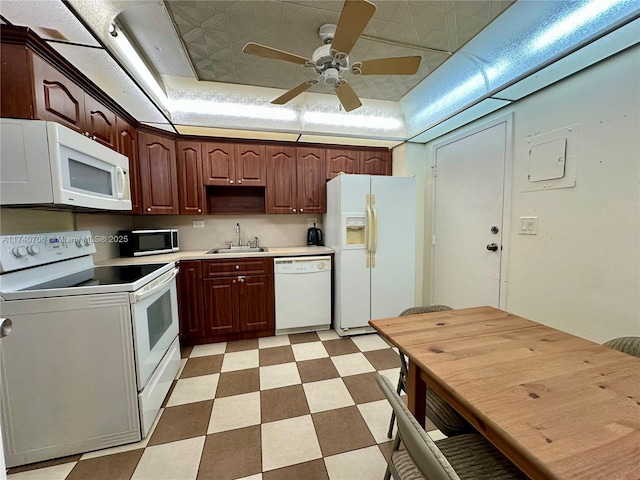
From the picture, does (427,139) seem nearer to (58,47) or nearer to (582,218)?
(582,218)

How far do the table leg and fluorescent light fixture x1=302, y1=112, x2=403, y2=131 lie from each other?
2.51m

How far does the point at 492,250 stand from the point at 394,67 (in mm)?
1849

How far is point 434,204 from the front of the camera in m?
3.17

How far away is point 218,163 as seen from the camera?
113 inches

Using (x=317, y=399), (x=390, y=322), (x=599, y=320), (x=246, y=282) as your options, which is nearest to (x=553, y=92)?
(x=599, y=320)

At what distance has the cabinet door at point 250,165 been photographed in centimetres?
292

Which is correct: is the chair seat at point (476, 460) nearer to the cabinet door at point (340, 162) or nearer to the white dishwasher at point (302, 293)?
the white dishwasher at point (302, 293)

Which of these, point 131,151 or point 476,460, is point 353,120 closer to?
point 131,151

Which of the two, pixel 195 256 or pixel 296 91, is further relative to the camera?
pixel 195 256

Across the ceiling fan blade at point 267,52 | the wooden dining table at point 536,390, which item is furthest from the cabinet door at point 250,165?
the wooden dining table at point 536,390

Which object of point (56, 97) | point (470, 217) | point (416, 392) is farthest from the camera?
point (470, 217)

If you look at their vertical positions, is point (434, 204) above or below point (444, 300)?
above

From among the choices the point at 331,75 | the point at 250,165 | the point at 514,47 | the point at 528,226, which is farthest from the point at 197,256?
the point at 514,47

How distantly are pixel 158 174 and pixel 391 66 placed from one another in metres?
2.40
